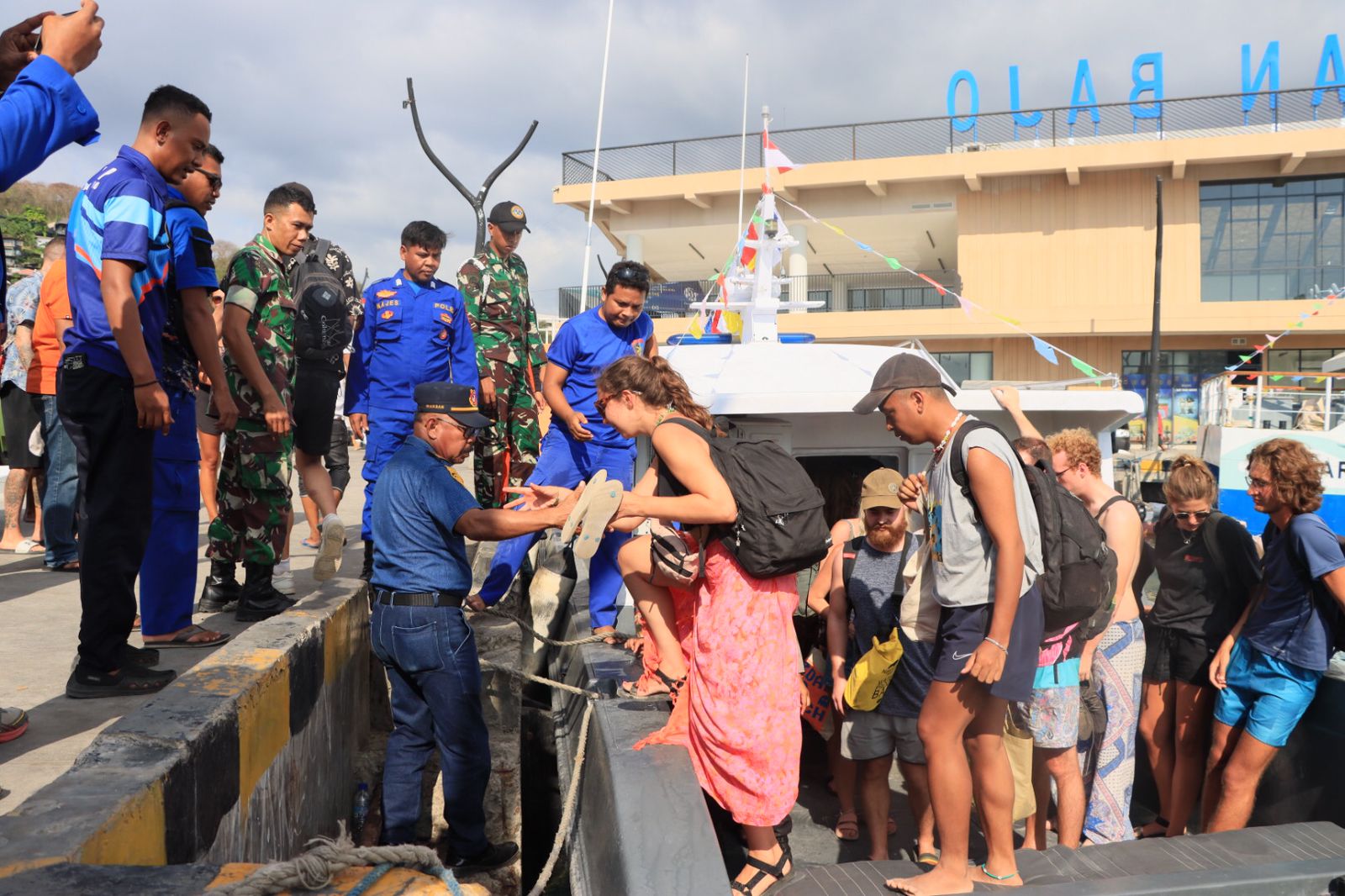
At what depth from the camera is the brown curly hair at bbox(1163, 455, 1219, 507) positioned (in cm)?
437

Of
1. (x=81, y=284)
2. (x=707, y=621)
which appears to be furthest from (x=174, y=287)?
(x=707, y=621)

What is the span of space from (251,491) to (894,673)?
10.3 ft

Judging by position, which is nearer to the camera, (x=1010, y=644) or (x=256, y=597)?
(x=1010, y=644)

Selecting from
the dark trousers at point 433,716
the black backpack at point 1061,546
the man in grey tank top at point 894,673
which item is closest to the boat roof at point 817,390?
the man in grey tank top at point 894,673

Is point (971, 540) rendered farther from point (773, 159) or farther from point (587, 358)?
point (773, 159)

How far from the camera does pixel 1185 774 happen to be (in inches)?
176

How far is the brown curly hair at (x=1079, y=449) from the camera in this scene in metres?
4.47

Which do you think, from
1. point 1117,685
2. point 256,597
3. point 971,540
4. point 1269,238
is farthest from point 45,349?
point 1269,238

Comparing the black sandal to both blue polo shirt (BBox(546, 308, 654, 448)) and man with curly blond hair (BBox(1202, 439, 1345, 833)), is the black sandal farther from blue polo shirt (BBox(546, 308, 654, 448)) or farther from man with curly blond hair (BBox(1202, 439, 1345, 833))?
blue polo shirt (BBox(546, 308, 654, 448))

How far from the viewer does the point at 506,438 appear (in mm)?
6750

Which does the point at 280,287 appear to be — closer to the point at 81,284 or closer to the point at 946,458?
the point at 81,284

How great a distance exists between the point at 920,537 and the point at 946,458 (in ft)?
3.22

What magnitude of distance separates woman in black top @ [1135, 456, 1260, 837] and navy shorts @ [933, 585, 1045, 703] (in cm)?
173

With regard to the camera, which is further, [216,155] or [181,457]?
[216,155]
